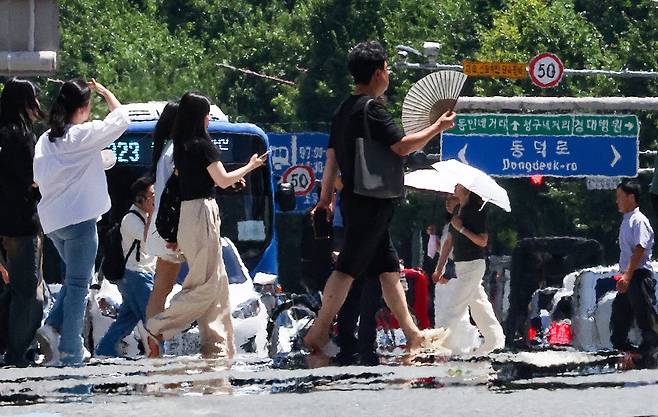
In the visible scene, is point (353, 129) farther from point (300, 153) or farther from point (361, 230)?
point (300, 153)

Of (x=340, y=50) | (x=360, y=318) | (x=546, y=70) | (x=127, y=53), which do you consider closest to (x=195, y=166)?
(x=360, y=318)

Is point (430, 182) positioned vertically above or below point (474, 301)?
above

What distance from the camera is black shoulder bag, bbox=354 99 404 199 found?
11.4 metres

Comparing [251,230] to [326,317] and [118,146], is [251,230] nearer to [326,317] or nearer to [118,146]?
[118,146]

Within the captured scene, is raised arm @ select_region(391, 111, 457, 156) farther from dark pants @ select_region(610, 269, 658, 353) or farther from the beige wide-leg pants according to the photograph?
dark pants @ select_region(610, 269, 658, 353)

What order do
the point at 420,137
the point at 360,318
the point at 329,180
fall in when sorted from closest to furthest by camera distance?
the point at 420,137 → the point at 329,180 → the point at 360,318

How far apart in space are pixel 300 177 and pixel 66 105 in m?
27.6

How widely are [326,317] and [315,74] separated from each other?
55178 mm

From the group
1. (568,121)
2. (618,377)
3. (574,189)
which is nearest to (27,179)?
(618,377)

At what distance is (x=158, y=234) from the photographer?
12.3 m

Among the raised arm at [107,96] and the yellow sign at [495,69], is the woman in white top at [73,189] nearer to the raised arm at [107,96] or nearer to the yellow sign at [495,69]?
the raised arm at [107,96]

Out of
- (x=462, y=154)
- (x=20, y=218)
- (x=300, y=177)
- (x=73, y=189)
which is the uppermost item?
(x=462, y=154)

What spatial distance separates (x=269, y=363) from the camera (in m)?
11.6

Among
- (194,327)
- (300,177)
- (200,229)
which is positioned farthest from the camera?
(300,177)
